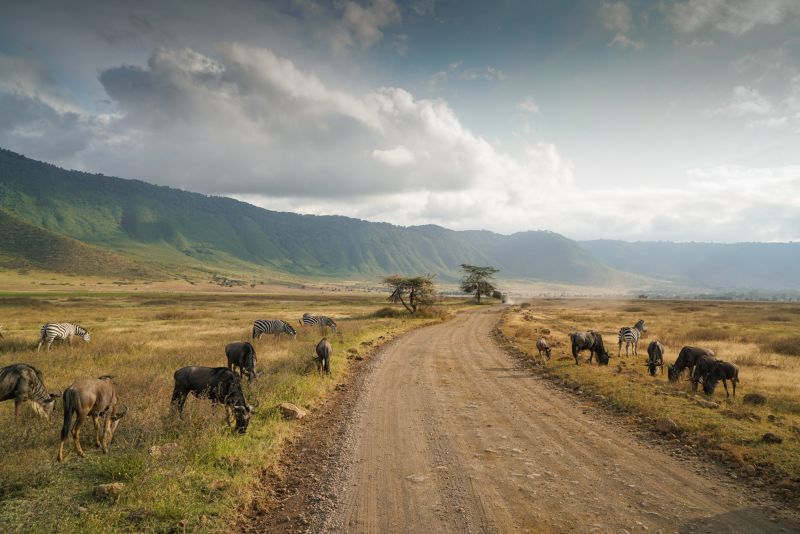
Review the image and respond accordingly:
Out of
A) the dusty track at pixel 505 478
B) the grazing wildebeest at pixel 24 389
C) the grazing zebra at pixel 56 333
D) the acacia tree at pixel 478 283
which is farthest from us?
the acacia tree at pixel 478 283

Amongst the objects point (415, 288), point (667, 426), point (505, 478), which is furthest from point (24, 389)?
point (415, 288)

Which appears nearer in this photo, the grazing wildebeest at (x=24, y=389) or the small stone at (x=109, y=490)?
the small stone at (x=109, y=490)

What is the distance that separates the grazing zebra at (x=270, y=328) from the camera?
35781mm

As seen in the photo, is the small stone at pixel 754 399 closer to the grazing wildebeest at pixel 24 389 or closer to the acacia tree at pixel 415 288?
the grazing wildebeest at pixel 24 389

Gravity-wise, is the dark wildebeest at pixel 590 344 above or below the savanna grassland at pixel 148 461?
above

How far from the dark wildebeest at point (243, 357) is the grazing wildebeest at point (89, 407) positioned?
724cm

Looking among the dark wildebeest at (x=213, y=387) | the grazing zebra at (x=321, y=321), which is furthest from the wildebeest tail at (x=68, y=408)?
the grazing zebra at (x=321, y=321)

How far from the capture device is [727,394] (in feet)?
58.7

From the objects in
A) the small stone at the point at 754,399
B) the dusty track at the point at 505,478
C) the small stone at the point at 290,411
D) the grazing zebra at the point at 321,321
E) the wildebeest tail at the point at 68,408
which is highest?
the wildebeest tail at the point at 68,408

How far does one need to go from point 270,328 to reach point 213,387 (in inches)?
930

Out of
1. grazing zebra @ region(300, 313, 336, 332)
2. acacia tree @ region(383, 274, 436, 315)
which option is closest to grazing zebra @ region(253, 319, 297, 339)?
grazing zebra @ region(300, 313, 336, 332)

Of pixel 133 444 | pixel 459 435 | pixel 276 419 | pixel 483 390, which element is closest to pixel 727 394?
pixel 483 390

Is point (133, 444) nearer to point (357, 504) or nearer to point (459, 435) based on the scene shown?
point (357, 504)

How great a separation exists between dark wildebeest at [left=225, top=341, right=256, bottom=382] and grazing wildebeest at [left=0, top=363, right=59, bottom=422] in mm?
6931
